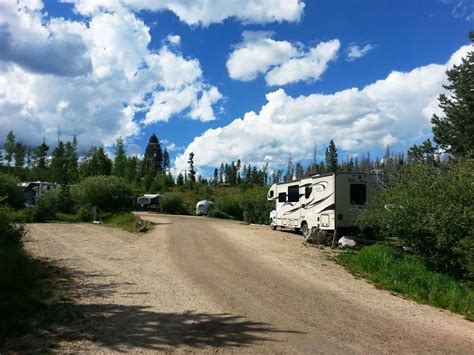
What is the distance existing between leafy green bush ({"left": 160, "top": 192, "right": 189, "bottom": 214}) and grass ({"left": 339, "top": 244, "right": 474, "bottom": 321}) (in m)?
37.5

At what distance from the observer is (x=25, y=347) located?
5.86 metres

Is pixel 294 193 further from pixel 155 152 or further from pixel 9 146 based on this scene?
pixel 155 152

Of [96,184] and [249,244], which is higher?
[96,184]

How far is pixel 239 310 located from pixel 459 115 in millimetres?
29976

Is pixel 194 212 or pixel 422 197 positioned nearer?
pixel 422 197

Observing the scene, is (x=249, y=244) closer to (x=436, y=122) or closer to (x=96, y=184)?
(x=96, y=184)

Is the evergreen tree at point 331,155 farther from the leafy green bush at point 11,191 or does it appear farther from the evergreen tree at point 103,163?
the leafy green bush at point 11,191

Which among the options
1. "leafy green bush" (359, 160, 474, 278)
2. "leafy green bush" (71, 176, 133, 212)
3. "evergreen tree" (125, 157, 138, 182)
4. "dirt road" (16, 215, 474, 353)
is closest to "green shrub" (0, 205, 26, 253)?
"dirt road" (16, 215, 474, 353)

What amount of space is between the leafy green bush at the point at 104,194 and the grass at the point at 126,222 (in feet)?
7.33

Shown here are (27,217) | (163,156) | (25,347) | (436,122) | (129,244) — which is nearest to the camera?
(25,347)

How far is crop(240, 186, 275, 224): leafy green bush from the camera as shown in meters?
33.0

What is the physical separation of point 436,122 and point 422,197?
2352cm

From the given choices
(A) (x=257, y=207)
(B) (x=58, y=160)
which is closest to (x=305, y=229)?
(A) (x=257, y=207)

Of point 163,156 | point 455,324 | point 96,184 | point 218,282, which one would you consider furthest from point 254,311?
point 163,156
